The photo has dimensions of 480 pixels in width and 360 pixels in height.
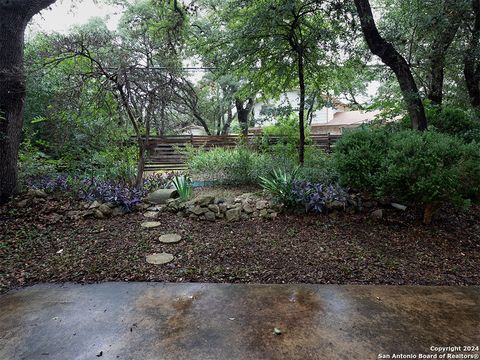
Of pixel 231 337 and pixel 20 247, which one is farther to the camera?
Result: pixel 20 247

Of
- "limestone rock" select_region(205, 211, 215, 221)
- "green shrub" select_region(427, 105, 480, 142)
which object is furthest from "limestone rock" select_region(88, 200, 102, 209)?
"green shrub" select_region(427, 105, 480, 142)

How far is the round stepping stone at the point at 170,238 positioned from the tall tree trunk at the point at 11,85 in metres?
2.50

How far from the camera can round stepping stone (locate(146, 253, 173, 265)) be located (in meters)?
2.70

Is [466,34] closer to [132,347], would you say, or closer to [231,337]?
[231,337]

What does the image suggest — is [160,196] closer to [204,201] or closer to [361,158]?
[204,201]

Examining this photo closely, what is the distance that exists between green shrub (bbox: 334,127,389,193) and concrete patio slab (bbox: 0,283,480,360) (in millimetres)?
1335

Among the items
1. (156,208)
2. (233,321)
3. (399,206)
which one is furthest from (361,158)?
(156,208)

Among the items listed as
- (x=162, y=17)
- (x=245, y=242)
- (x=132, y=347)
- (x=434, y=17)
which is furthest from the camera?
(x=162, y=17)

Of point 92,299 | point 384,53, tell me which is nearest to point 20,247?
point 92,299

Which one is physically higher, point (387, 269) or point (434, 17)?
point (434, 17)

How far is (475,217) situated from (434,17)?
2752 mm

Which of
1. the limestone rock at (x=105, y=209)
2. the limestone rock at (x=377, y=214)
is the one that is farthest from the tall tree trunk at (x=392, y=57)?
the limestone rock at (x=105, y=209)

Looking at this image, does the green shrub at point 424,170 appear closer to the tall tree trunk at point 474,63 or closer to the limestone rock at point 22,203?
the tall tree trunk at point 474,63

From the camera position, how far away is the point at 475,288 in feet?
7.22
